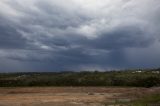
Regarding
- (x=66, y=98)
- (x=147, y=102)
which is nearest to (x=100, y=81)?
(x=66, y=98)

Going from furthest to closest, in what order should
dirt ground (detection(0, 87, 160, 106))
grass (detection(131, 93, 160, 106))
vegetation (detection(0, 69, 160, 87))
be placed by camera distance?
1. vegetation (detection(0, 69, 160, 87))
2. dirt ground (detection(0, 87, 160, 106))
3. grass (detection(131, 93, 160, 106))

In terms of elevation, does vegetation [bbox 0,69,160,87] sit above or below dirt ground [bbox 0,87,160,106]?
above

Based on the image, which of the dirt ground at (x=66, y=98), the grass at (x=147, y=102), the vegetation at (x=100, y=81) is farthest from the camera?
the vegetation at (x=100, y=81)

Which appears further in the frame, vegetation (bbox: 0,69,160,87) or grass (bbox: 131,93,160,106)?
vegetation (bbox: 0,69,160,87)

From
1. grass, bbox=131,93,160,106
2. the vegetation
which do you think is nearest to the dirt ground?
grass, bbox=131,93,160,106

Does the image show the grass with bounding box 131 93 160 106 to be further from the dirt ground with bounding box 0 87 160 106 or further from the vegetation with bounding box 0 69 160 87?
the vegetation with bounding box 0 69 160 87

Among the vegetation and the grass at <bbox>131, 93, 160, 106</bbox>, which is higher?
the vegetation

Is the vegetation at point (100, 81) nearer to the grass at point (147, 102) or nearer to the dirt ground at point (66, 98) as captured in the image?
the dirt ground at point (66, 98)

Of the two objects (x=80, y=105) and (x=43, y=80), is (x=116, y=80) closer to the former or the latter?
(x=43, y=80)

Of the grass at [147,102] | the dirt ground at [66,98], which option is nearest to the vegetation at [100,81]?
the dirt ground at [66,98]

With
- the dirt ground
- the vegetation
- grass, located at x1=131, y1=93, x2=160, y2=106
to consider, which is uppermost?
the vegetation

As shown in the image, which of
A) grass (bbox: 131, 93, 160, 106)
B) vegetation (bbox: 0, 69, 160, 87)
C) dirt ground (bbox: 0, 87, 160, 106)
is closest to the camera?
grass (bbox: 131, 93, 160, 106)

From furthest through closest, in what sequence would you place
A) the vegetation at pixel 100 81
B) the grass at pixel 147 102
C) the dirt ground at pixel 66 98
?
the vegetation at pixel 100 81 → the dirt ground at pixel 66 98 → the grass at pixel 147 102

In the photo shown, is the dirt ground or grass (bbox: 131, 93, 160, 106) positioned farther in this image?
the dirt ground
